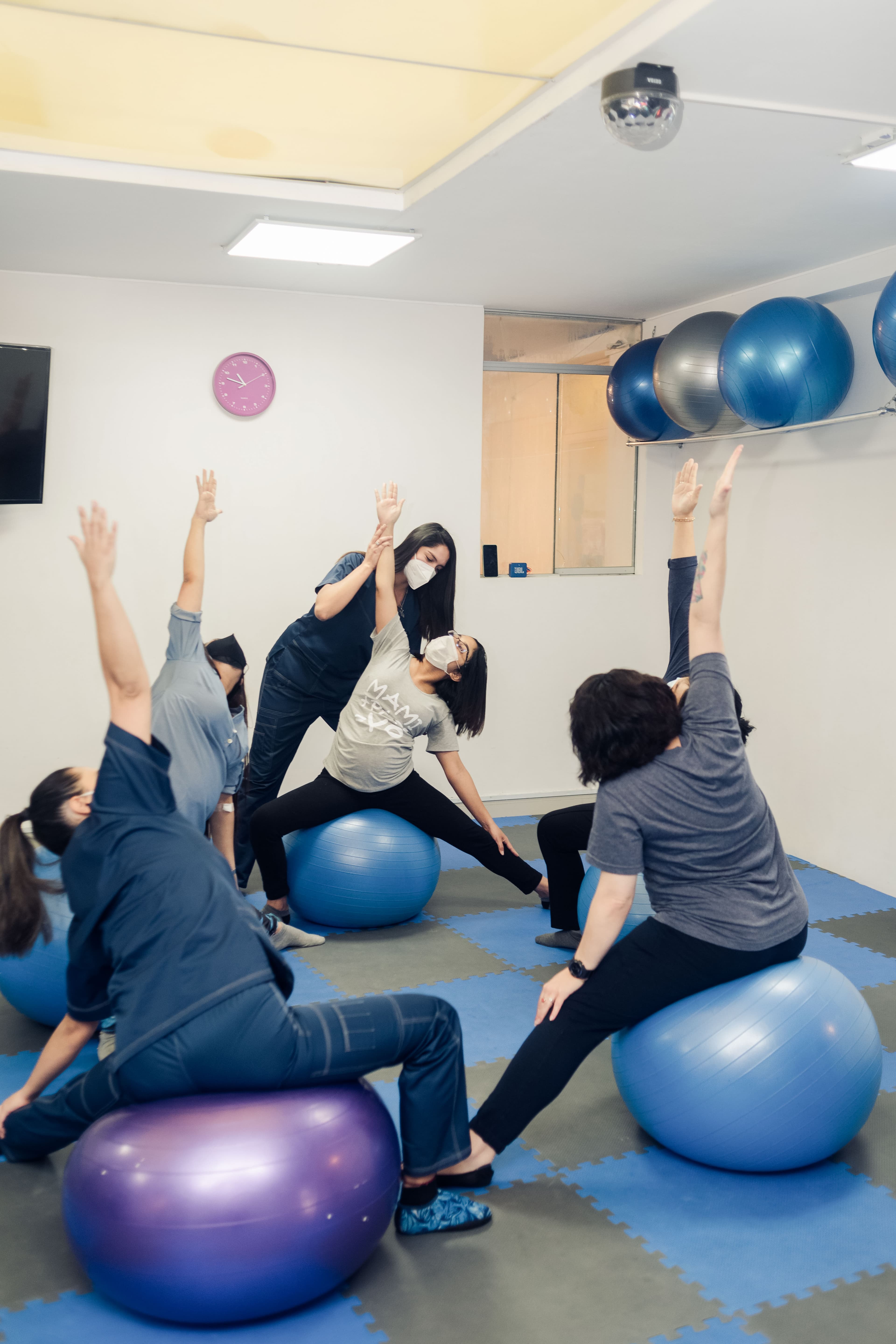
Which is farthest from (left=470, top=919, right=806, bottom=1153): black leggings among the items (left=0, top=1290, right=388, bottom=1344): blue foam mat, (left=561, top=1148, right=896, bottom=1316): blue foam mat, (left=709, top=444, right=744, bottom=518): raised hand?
(left=709, top=444, right=744, bottom=518): raised hand

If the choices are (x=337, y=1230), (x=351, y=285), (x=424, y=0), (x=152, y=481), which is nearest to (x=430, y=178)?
(x=424, y=0)

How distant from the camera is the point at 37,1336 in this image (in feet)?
6.64

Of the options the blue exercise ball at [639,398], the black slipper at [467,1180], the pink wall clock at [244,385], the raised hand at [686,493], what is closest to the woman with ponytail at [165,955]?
the black slipper at [467,1180]

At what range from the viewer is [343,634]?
4.54 meters

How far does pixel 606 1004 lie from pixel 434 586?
233 cm

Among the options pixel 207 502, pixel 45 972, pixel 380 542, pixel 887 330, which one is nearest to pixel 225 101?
pixel 207 502

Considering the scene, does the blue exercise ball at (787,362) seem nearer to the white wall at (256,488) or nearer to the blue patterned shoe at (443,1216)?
the white wall at (256,488)

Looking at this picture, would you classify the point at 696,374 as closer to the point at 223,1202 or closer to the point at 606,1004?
the point at 606,1004

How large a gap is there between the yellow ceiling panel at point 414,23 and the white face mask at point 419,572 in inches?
76.5

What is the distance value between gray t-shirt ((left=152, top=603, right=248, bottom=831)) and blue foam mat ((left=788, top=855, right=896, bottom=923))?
7.83ft

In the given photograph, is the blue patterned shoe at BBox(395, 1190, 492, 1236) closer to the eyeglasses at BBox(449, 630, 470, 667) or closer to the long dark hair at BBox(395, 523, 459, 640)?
the eyeglasses at BBox(449, 630, 470, 667)

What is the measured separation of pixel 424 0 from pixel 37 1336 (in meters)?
2.91

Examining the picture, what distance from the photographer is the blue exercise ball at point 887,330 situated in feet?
11.6

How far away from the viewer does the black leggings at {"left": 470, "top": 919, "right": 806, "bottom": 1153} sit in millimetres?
2475
